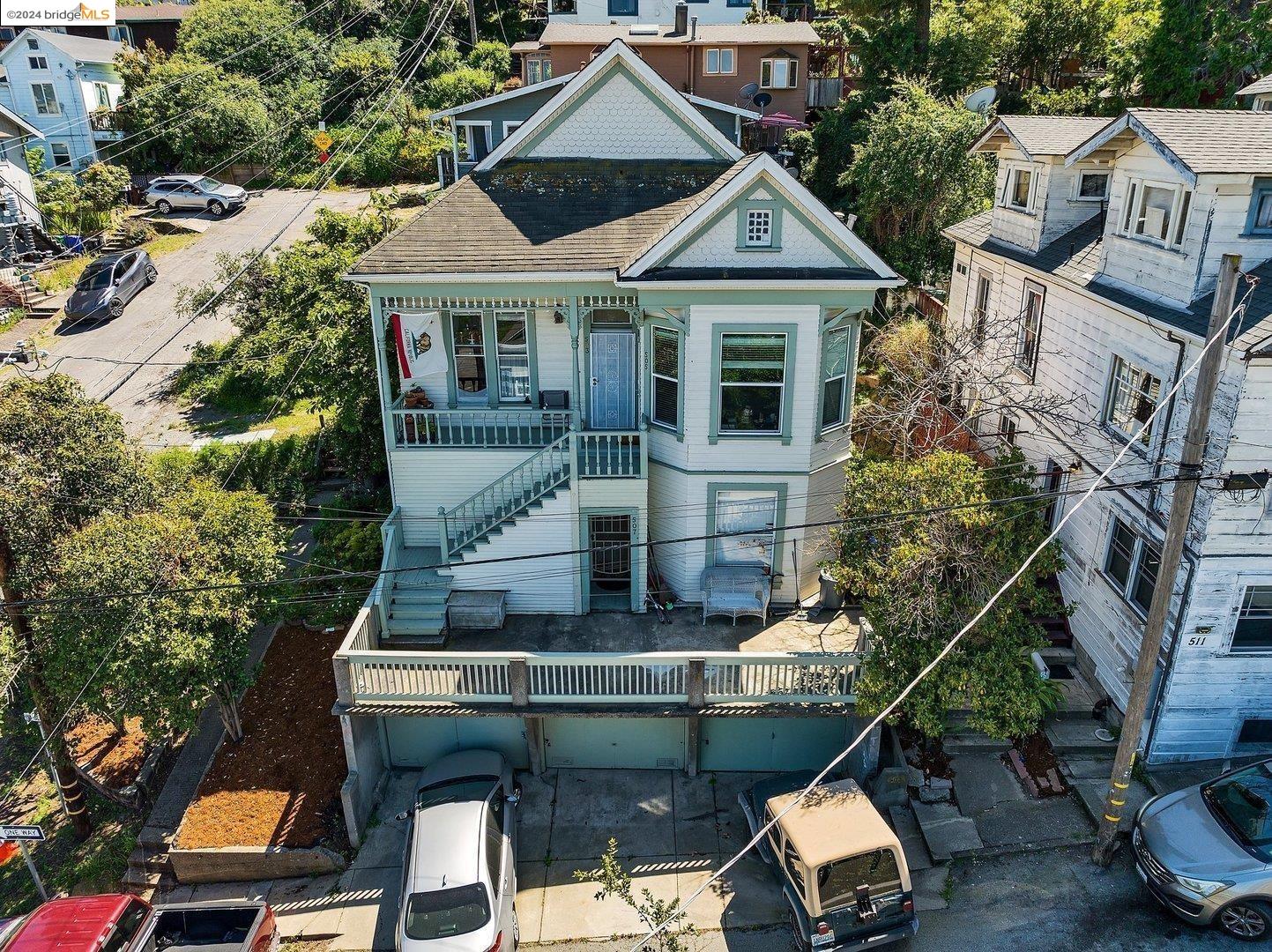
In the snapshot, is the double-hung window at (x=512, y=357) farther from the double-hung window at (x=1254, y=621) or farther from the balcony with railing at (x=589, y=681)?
the double-hung window at (x=1254, y=621)

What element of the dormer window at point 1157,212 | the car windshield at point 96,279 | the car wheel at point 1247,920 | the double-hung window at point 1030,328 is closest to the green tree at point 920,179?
the double-hung window at point 1030,328

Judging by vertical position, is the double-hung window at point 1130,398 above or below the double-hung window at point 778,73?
below

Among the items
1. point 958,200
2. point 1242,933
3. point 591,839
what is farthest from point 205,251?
point 1242,933

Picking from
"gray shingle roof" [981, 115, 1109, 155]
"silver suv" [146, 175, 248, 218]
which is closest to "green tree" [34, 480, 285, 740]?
"gray shingle roof" [981, 115, 1109, 155]

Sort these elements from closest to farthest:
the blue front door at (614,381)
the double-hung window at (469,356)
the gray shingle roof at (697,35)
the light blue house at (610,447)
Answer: the light blue house at (610,447) → the blue front door at (614,381) → the double-hung window at (469,356) → the gray shingle roof at (697,35)

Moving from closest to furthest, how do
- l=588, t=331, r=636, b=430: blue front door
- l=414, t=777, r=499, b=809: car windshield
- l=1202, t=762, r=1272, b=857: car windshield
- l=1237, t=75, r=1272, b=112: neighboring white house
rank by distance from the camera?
l=1202, t=762, r=1272, b=857: car windshield < l=414, t=777, r=499, b=809: car windshield < l=588, t=331, r=636, b=430: blue front door < l=1237, t=75, r=1272, b=112: neighboring white house

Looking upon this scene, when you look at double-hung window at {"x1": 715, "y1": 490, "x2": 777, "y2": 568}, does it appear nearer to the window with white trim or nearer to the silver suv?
the window with white trim
